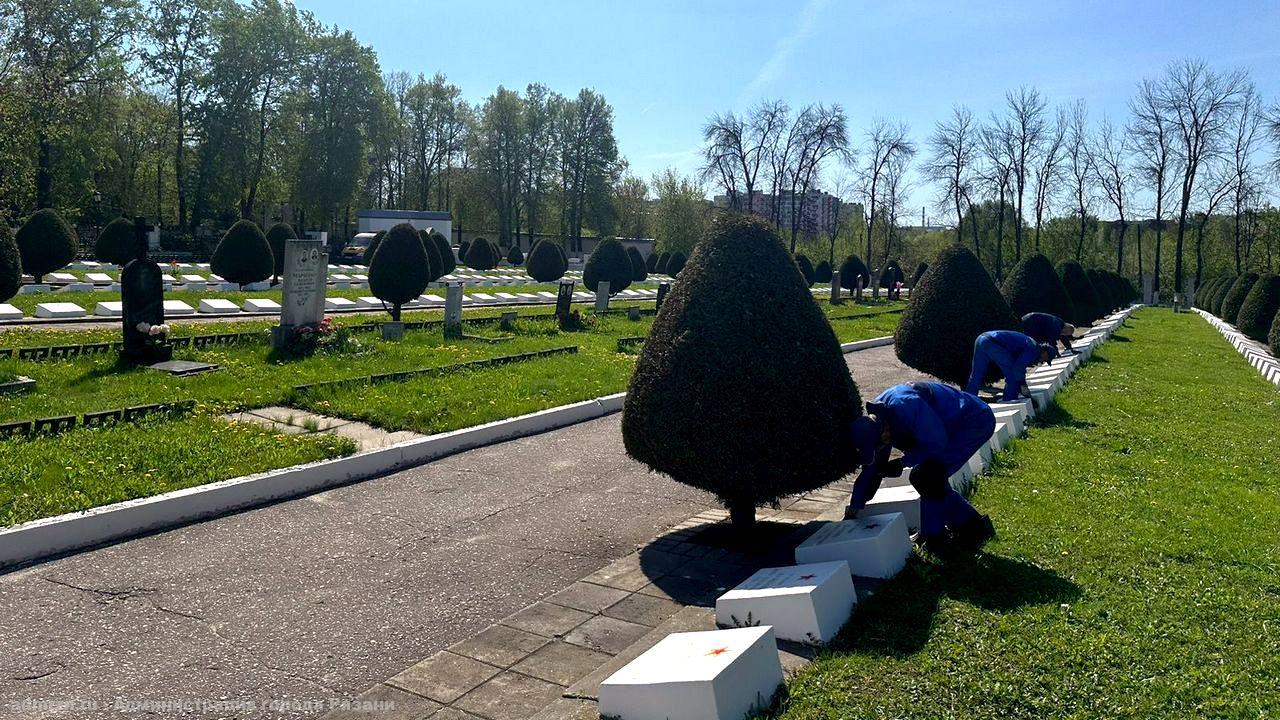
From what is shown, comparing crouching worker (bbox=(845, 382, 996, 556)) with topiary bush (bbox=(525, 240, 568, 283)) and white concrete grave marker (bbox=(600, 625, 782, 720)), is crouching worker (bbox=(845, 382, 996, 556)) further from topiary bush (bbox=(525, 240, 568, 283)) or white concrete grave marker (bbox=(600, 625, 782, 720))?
topiary bush (bbox=(525, 240, 568, 283))

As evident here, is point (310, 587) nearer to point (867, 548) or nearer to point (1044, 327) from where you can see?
point (867, 548)

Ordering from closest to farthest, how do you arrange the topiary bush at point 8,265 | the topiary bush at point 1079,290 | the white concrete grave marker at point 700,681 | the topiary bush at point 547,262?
1. the white concrete grave marker at point 700,681
2. the topiary bush at point 8,265
3. the topiary bush at point 1079,290
4. the topiary bush at point 547,262

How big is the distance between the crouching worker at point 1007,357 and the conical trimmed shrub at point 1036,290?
39.9 ft

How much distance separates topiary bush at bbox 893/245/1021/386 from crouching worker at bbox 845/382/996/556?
702cm

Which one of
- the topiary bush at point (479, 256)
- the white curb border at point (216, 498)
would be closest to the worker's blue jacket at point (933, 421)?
the white curb border at point (216, 498)

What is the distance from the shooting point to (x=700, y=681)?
3.53 m

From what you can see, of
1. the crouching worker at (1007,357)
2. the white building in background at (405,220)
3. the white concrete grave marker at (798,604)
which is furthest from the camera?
the white building in background at (405,220)

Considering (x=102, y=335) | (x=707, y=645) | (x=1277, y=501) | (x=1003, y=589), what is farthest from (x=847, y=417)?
(x=102, y=335)

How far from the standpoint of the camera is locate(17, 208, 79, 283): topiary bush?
23953mm

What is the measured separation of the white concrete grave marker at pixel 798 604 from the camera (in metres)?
4.48

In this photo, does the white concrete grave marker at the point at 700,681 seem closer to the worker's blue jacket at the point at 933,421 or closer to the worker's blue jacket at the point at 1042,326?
the worker's blue jacket at the point at 933,421

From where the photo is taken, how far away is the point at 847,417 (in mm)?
6324

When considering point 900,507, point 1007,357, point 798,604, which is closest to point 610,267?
point 1007,357

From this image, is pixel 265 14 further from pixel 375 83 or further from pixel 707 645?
pixel 707 645
